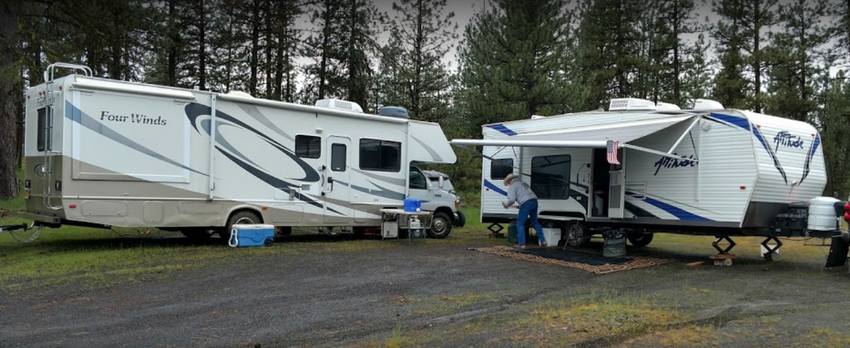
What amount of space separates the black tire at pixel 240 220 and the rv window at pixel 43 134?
3.05 metres

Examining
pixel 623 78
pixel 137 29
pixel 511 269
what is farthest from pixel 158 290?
pixel 623 78

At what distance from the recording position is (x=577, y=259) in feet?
33.6

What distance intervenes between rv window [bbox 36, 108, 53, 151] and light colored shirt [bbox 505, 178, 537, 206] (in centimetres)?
790

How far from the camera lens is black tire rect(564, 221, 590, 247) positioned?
39.2 feet

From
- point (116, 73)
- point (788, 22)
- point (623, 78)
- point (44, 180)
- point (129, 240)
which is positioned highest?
point (788, 22)

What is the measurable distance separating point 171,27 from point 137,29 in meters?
0.87

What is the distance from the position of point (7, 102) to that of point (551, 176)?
13.4 meters

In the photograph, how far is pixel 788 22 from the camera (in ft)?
84.1

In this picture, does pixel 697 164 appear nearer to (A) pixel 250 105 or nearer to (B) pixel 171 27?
(A) pixel 250 105

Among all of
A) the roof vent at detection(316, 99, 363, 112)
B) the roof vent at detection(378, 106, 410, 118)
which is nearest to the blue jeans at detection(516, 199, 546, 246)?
the roof vent at detection(378, 106, 410, 118)

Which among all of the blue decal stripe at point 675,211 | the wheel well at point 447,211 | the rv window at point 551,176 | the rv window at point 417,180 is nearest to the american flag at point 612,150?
the blue decal stripe at point 675,211

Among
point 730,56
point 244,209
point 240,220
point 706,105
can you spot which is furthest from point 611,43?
point 240,220

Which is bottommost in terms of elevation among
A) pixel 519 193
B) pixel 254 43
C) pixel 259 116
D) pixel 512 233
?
pixel 512 233

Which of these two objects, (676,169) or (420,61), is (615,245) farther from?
(420,61)
